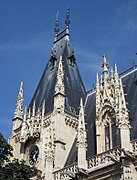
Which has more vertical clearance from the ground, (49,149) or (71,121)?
(71,121)

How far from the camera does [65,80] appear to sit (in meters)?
30.3

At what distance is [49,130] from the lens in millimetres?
25938

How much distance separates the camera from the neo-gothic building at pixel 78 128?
63.3ft

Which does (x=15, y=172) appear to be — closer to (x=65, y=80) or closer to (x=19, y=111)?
(x=19, y=111)

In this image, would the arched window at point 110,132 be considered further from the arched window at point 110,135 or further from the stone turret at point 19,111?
the stone turret at point 19,111

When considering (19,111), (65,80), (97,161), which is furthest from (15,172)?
(65,80)

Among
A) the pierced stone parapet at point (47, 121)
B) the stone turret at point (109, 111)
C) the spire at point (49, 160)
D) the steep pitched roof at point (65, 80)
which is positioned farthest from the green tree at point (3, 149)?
the steep pitched roof at point (65, 80)

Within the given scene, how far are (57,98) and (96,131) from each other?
476 cm

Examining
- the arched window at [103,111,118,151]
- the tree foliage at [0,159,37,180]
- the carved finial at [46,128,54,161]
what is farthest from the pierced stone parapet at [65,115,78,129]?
the tree foliage at [0,159,37,180]

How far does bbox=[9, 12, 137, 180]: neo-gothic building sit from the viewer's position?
19297 mm

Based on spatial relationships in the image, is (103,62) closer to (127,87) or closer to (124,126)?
(127,87)

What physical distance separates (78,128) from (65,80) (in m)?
8.95

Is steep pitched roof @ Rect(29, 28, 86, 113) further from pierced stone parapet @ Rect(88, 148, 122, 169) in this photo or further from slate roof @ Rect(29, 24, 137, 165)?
pierced stone parapet @ Rect(88, 148, 122, 169)

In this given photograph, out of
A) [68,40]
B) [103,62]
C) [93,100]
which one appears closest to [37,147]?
[93,100]
